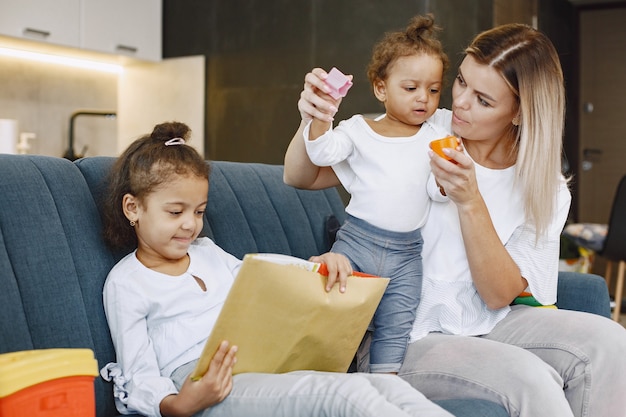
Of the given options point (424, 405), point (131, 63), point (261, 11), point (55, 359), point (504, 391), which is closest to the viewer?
point (55, 359)

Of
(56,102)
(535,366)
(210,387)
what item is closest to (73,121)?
(56,102)

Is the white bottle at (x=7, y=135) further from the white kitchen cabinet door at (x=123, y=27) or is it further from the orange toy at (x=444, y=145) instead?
the orange toy at (x=444, y=145)

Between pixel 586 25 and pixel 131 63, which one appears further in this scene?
pixel 586 25

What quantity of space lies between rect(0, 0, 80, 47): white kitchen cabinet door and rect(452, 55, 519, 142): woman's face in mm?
2918

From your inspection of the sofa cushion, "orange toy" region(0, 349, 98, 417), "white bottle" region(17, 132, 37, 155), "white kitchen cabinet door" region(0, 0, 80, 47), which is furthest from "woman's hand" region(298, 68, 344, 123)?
"white bottle" region(17, 132, 37, 155)

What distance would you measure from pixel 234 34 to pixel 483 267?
3.57 m

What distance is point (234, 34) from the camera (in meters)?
4.84

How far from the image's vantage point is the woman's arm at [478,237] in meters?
1.53

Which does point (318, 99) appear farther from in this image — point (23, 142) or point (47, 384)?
point (23, 142)

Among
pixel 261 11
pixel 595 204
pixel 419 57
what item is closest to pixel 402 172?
pixel 419 57

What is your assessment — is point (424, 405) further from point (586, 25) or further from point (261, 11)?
point (586, 25)

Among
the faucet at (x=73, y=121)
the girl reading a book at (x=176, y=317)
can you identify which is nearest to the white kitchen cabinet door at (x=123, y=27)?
the faucet at (x=73, y=121)

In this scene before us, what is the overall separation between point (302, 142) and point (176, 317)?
0.48m

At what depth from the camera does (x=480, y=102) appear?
1.68 m
